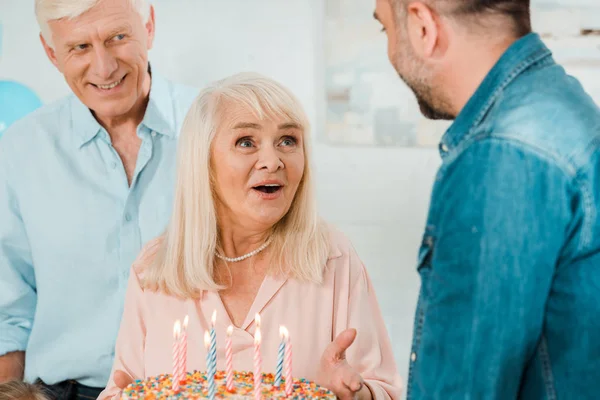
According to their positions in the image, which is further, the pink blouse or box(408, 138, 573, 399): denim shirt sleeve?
the pink blouse

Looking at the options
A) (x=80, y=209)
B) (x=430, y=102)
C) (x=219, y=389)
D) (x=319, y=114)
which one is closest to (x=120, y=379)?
(x=219, y=389)

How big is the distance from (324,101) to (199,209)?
1.30 m

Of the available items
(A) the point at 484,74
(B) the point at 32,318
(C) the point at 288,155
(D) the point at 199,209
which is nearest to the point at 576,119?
(A) the point at 484,74

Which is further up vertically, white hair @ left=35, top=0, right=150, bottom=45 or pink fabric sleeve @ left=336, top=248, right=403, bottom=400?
white hair @ left=35, top=0, right=150, bottom=45

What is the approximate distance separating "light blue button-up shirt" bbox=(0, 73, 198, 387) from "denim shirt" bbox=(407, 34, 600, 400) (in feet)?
4.87

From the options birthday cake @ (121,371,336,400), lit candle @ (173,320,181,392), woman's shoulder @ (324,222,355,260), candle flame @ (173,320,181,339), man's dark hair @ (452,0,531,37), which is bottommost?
birthday cake @ (121,371,336,400)

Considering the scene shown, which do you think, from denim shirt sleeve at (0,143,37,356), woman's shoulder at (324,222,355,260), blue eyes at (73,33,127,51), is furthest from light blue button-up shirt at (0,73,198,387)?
woman's shoulder at (324,222,355,260)

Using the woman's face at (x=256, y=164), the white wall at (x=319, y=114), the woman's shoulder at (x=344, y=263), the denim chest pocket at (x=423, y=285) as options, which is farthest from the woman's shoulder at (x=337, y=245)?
the white wall at (x=319, y=114)

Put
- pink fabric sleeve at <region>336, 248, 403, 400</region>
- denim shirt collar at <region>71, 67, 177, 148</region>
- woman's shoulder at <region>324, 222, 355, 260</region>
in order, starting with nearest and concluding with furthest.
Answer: pink fabric sleeve at <region>336, 248, 403, 400</region>
woman's shoulder at <region>324, 222, 355, 260</region>
denim shirt collar at <region>71, 67, 177, 148</region>

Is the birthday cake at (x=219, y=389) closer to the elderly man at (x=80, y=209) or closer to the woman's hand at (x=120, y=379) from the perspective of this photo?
the woman's hand at (x=120, y=379)

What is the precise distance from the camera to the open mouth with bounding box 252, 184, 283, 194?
2.10 m

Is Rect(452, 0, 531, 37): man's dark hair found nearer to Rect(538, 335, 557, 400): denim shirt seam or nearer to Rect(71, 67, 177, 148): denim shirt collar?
Rect(538, 335, 557, 400): denim shirt seam

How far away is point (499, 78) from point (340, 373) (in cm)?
88

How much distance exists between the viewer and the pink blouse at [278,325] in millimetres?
2061
